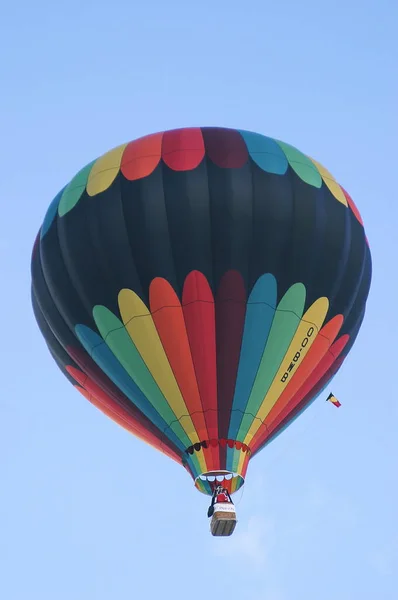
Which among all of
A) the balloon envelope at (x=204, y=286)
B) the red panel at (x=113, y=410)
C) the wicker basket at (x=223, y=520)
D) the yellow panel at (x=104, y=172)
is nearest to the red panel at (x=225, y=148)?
the balloon envelope at (x=204, y=286)

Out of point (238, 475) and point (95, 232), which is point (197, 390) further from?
point (95, 232)

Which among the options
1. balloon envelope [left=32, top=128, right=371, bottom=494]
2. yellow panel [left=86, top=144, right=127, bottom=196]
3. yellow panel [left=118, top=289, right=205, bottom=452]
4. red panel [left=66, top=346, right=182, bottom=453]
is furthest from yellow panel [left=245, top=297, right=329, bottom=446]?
yellow panel [left=86, top=144, right=127, bottom=196]

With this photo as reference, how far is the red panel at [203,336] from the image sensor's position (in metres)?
21.2

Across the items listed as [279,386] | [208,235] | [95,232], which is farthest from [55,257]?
[279,386]

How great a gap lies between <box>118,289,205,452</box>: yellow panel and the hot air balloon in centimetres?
2

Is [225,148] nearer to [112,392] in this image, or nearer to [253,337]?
[253,337]

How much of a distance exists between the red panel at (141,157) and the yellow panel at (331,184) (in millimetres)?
2505

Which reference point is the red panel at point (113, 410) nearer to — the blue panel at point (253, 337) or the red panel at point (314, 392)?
the blue panel at point (253, 337)

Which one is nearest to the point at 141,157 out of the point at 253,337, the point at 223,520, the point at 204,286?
the point at 204,286

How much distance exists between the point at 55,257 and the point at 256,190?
3.18m

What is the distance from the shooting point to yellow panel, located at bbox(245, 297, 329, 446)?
21656mm

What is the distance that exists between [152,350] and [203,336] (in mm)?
769

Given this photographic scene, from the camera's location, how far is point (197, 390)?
21.3 meters

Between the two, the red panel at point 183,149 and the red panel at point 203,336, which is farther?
the red panel at point 183,149
